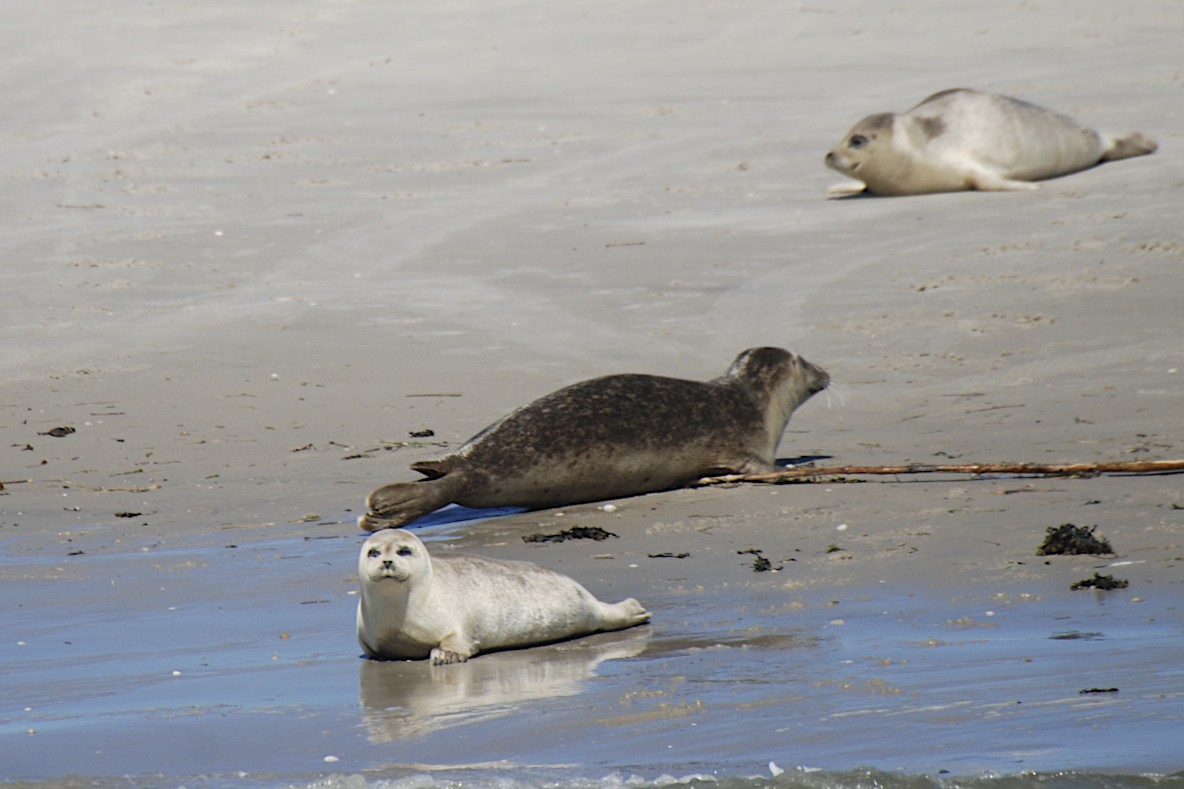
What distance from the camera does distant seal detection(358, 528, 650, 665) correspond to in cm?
488

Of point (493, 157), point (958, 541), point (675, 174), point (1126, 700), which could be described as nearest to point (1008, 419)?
point (958, 541)

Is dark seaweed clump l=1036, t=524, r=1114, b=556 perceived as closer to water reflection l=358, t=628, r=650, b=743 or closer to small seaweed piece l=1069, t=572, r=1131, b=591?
small seaweed piece l=1069, t=572, r=1131, b=591

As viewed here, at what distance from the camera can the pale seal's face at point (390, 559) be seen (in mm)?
4836

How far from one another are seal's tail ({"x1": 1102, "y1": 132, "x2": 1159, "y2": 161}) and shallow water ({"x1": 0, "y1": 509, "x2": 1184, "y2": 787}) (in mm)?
8082

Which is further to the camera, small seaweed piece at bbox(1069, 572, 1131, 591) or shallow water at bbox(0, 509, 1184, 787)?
small seaweed piece at bbox(1069, 572, 1131, 591)

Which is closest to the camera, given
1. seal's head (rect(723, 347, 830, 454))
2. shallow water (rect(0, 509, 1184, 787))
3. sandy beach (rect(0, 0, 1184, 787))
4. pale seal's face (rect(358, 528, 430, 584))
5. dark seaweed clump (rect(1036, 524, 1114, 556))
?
shallow water (rect(0, 509, 1184, 787))

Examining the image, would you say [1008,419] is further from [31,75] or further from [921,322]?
[31,75]

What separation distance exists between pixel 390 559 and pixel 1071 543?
73.5 inches

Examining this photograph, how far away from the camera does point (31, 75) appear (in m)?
16.0

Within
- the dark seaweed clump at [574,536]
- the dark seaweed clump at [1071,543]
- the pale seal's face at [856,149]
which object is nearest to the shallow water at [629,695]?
the dark seaweed clump at [1071,543]

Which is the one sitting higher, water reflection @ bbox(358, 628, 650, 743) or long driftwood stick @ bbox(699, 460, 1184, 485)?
long driftwood stick @ bbox(699, 460, 1184, 485)

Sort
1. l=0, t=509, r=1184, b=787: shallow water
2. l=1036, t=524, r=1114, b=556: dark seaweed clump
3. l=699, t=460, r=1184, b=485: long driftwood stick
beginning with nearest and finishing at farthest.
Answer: l=0, t=509, r=1184, b=787: shallow water → l=1036, t=524, r=1114, b=556: dark seaweed clump → l=699, t=460, r=1184, b=485: long driftwood stick

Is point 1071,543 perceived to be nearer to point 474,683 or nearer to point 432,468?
point 474,683

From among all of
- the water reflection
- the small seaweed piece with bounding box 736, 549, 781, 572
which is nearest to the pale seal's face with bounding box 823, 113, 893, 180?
the small seaweed piece with bounding box 736, 549, 781, 572
